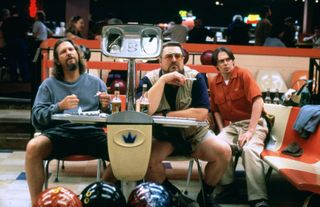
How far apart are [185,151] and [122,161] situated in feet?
3.51

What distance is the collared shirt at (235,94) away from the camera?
4.34 metres

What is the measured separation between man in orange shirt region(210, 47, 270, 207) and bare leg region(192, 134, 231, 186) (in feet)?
1.07

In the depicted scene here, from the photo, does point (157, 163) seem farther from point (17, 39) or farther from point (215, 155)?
point (17, 39)

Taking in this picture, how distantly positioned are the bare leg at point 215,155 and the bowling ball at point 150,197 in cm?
106

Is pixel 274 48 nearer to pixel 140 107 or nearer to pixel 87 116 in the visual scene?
pixel 140 107

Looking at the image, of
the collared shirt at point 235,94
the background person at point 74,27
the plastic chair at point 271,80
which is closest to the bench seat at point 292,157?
the collared shirt at point 235,94

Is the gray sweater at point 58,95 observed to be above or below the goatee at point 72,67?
below

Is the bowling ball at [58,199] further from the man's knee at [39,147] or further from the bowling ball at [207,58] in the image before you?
the bowling ball at [207,58]

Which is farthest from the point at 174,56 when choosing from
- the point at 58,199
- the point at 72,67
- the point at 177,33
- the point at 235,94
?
the point at 177,33

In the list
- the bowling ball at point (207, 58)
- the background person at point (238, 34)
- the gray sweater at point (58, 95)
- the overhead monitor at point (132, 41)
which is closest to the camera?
the overhead monitor at point (132, 41)

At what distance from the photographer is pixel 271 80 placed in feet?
25.4

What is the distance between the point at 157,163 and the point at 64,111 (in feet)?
2.39

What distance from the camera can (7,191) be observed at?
4348mm

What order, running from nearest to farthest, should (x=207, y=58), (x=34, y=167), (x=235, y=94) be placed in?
(x=34, y=167) < (x=235, y=94) < (x=207, y=58)
